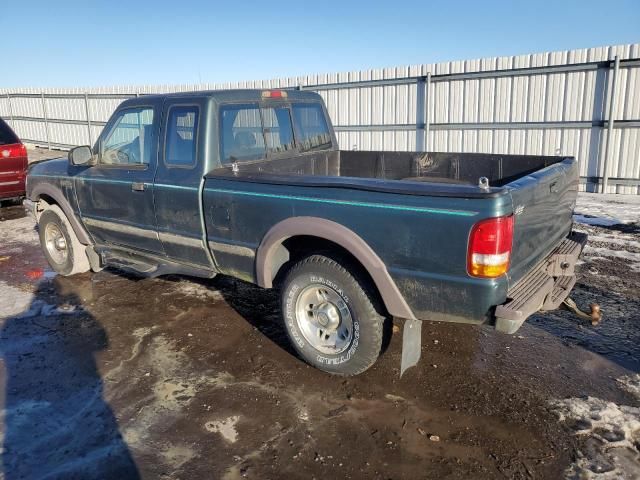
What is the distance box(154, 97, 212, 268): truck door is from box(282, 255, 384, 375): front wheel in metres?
0.97

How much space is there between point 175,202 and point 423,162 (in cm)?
246

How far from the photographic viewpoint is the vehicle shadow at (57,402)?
2.81 meters

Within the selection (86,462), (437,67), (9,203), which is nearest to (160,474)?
(86,462)

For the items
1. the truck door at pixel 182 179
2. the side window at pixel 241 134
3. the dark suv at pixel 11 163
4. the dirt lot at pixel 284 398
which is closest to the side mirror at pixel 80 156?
the truck door at pixel 182 179

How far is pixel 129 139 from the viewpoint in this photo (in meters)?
4.84

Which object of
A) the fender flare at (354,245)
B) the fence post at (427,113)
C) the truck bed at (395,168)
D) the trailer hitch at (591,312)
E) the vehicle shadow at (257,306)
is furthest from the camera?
the fence post at (427,113)

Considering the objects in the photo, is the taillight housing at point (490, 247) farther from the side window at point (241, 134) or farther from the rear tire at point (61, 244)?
the rear tire at point (61, 244)

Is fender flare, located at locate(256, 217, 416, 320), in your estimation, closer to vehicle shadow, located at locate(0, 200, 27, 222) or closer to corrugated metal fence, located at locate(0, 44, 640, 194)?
vehicle shadow, located at locate(0, 200, 27, 222)

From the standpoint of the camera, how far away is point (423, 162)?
5.13 metres

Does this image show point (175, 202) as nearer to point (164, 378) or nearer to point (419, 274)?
point (164, 378)

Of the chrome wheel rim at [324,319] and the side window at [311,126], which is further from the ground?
the side window at [311,126]

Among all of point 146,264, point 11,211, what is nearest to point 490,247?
point 146,264

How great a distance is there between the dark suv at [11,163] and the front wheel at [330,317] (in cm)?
779

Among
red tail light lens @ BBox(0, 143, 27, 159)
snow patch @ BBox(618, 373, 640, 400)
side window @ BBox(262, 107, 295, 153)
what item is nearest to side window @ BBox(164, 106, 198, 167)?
side window @ BBox(262, 107, 295, 153)
